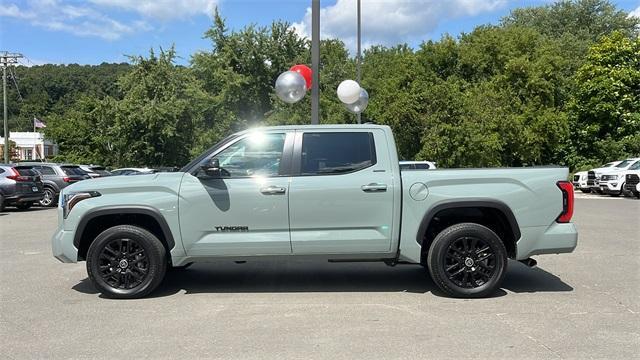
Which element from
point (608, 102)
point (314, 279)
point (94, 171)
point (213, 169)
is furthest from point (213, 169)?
point (608, 102)

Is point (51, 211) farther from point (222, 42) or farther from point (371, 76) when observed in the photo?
point (371, 76)

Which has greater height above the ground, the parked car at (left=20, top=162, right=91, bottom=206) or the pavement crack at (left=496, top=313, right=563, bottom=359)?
the parked car at (left=20, top=162, right=91, bottom=206)

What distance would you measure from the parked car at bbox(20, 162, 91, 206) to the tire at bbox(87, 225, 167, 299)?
51.7ft

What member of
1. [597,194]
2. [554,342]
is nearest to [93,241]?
[554,342]

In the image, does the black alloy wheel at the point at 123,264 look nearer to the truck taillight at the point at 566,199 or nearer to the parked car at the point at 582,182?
the truck taillight at the point at 566,199

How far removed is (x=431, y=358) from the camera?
14.6 feet

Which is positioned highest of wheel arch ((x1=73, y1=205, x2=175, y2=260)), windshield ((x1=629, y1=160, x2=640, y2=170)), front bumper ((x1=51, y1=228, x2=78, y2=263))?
windshield ((x1=629, y1=160, x2=640, y2=170))

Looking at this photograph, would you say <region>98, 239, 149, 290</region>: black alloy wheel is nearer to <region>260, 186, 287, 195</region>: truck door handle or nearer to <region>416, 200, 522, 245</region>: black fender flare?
<region>260, 186, 287, 195</region>: truck door handle

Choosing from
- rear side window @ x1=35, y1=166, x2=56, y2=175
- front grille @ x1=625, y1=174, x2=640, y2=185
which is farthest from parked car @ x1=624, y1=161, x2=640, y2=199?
rear side window @ x1=35, y1=166, x2=56, y2=175

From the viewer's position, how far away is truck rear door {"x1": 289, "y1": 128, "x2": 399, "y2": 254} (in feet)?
20.2

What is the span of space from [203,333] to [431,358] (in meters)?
2.03

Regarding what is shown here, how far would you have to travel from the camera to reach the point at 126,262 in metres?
6.31

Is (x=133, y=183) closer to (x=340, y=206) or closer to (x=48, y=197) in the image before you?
(x=340, y=206)

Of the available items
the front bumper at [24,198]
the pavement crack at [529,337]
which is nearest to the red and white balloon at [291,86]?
the pavement crack at [529,337]
